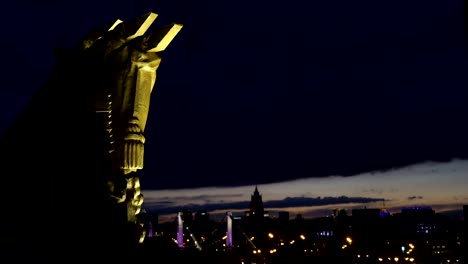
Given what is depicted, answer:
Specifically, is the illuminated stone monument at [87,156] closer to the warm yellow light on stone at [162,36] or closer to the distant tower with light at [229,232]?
the warm yellow light on stone at [162,36]

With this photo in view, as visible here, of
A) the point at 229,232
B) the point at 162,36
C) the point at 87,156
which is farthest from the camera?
the point at 229,232

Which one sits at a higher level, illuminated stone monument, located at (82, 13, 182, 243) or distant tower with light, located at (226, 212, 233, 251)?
illuminated stone monument, located at (82, 13, 182, 243)

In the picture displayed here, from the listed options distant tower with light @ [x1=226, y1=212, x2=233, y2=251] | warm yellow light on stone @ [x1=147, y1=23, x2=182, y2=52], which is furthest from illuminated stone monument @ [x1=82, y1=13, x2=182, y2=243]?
distant tower with light @ [x1=226, y1=212, x2=233, y2=251]

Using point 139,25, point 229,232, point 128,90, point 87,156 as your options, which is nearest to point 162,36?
point 139,25

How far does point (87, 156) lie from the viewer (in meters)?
4.97

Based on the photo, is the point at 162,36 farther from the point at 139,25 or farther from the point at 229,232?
the point at 229,232

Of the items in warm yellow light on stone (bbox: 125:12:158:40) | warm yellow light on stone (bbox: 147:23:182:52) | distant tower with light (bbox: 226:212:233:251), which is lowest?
distant tower with light (bbox: 226:212:233:251)

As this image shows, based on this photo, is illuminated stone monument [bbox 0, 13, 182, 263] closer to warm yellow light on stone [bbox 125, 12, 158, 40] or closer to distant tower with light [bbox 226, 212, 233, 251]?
warm yellow light on stone [bbox 125, 12, 158, 40]

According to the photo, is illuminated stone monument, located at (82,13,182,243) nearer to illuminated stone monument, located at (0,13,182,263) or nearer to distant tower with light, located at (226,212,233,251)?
illuminated stone monument, located at (0,13,182,263)

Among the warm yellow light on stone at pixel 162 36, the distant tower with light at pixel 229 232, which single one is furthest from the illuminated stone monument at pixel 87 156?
the distant tower with light at pixel 229 232

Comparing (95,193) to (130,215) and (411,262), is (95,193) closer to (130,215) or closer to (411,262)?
(130,215)

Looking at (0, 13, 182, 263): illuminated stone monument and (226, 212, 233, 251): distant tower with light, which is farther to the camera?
(226, 212, 233, 251): distant tower with light

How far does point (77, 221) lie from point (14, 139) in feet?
4.25

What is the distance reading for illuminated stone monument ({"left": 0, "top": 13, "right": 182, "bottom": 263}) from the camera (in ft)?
15.3
